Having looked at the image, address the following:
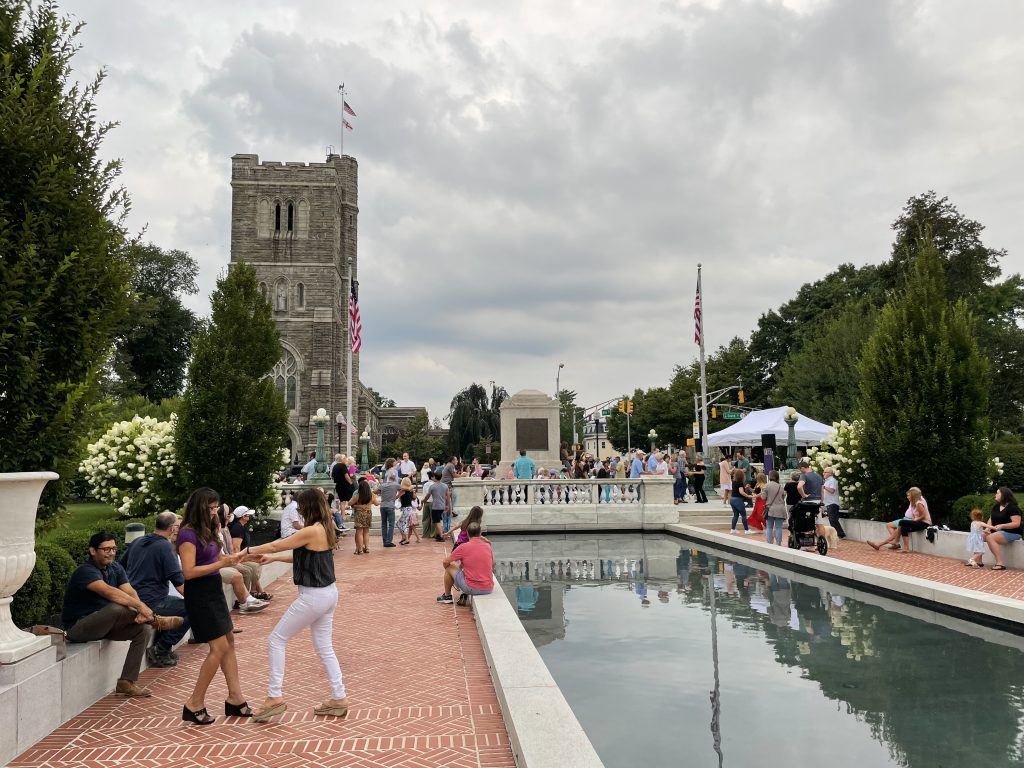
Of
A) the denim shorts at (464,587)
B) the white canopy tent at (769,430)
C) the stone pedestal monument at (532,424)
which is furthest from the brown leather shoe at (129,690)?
the stone pedestal monument at (532,424)

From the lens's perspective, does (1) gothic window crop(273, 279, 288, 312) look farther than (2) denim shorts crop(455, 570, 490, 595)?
Yes

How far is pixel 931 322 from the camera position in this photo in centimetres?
1736

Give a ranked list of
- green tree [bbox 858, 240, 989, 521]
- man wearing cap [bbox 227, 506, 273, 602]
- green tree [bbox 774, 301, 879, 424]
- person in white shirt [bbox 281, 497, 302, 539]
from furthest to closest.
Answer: green tree [bbox 774, 301, 879, 424] → green tree [bbox 858, 240, 989, 521] → person in white shirt [bbox 281, 497, 302, 539] → man wearing cap [bbox 227, 506, 273, 602]

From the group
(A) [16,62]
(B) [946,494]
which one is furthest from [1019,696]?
(B) [946,494]

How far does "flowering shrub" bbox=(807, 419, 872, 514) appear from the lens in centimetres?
1828

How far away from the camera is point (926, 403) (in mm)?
16734

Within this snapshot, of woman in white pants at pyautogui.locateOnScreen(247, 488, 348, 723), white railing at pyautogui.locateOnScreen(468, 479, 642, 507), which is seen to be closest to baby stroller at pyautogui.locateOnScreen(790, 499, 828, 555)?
white railing at pyautogui.locateOnScreen(468, 479, 642, 507)

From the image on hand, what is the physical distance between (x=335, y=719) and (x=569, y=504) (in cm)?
1660

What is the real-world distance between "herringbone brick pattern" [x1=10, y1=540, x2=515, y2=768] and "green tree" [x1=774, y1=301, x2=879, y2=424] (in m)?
34.8

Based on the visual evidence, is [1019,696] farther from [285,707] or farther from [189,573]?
[189,573]

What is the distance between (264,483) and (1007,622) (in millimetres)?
14589

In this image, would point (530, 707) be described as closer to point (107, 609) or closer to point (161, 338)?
point (107, 609)

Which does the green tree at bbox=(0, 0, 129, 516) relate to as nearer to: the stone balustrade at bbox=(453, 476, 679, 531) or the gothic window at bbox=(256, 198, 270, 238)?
the stone balustrade at bbox=(453, 476, 679, 531)

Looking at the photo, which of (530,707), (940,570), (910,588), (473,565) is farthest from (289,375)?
(530,707)
